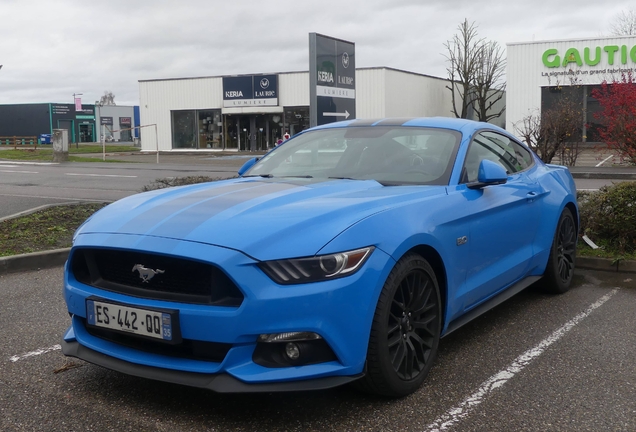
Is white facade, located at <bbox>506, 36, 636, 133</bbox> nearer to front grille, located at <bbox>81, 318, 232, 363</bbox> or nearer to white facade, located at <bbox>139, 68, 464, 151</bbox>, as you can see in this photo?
white facade, located at <bbox>139, 68, 464, 151</bbox>

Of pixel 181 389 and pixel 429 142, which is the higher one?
pixel 429 142

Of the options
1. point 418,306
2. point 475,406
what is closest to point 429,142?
point 418,306

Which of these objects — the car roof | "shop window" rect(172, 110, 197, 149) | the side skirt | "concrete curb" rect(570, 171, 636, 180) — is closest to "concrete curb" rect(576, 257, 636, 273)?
the side skirt

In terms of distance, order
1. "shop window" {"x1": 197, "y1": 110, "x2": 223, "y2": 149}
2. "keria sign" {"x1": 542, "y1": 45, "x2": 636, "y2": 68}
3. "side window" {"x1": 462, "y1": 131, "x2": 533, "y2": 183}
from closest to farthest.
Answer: "side window" {"x1": 462, "y1": 131, "x2": 533, "y2": 183}
"keria sign" {"x1": 542, "y1": 45, "x2": 636, "y2": 68}
"shop window" {"x1": 197, "y1": 110, "x2": 223, "y2": 149}

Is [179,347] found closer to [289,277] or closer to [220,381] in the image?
[220,381]

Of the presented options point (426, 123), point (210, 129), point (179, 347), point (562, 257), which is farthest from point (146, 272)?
point (210, 129)

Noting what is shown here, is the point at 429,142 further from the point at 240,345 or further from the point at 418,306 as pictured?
the point at 240,345

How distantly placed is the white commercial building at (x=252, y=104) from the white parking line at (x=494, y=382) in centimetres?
3443

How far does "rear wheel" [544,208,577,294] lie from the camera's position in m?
5.52

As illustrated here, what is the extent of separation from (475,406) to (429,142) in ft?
6.17

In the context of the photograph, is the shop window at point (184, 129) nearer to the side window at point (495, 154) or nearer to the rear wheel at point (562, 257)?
the rear wheel at point (562, 257)

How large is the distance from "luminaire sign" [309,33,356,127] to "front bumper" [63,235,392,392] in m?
9.18

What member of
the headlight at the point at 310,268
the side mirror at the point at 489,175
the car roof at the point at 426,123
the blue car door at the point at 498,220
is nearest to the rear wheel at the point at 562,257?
the blue car door at the point at 498,220

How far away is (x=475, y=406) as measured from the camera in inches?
132
